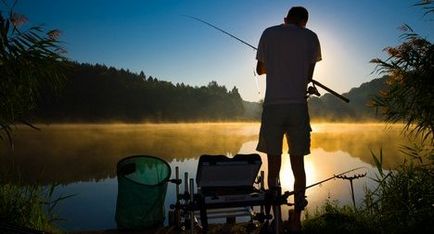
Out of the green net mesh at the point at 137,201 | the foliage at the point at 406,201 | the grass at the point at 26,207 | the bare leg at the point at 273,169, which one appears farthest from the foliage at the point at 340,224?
the grass at the point at 26,207

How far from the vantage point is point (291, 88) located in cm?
400

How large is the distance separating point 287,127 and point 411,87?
8.80ft

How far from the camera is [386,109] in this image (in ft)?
22.1

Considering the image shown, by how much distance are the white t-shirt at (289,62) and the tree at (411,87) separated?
7.91ft

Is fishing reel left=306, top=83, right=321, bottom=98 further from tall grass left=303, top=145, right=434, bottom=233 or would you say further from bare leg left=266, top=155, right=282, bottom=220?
tall grass left=303, top=145, right=434, bottom=233

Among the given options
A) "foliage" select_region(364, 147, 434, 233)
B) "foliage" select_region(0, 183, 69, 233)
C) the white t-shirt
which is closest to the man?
the white t-shirt

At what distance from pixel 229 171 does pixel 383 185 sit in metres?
2.71

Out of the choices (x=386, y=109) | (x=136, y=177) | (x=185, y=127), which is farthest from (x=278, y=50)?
(x=185, y=127)

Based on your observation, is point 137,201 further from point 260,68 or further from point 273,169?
point 260,68

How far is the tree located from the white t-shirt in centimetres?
241

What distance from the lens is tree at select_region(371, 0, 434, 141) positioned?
5.77m

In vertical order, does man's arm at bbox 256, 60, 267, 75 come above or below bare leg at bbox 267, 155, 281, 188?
above

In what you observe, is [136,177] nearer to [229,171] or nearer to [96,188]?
[229,171]

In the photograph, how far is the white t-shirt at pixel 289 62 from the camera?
158 inches
